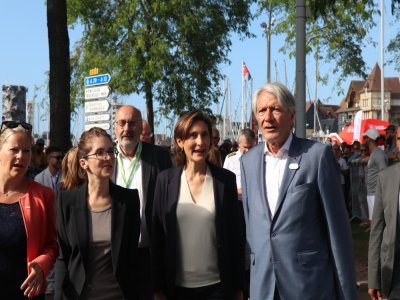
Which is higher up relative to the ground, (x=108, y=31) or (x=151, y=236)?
(x=108, y=31)

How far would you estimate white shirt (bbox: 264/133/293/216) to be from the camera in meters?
4.41

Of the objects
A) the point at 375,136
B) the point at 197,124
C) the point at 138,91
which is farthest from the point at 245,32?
the point at 197,124

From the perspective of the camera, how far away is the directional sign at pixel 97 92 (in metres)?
14.5

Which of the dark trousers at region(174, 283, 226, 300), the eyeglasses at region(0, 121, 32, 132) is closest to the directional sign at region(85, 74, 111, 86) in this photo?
the eyeglasses at region(0, 121, 32, 132)

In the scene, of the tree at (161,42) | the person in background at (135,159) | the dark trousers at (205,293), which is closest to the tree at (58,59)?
the person in background at (135,159)

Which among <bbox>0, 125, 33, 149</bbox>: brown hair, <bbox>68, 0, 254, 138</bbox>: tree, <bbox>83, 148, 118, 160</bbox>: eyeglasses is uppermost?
<bbox>68, 0, 254, 138</bbox>: tree

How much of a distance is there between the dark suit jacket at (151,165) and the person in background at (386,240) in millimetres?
1867

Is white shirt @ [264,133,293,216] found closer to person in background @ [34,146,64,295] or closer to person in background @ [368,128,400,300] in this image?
person in background @ [368,128,400,300]

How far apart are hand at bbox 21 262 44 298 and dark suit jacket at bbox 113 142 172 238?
1.54 metres

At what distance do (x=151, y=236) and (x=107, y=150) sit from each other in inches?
28.3

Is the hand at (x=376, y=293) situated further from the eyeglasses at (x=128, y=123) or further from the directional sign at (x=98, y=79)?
the directional sign at (x=98, y=79)

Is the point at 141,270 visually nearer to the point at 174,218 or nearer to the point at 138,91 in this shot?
the point at 174,218

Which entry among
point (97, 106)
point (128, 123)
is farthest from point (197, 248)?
point (97, 106)

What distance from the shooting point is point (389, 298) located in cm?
503
